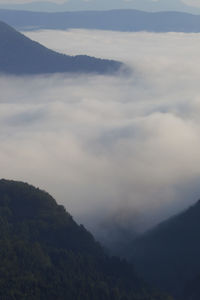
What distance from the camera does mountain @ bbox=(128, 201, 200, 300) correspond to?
161 ft

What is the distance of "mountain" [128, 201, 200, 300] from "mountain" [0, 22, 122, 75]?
124 m

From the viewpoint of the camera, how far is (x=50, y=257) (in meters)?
46.4

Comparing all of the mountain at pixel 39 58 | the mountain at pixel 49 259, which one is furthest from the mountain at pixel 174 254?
the mountain at pixel 39 58

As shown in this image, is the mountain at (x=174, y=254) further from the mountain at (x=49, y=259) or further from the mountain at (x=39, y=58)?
the mountain at (x=39, y=58)

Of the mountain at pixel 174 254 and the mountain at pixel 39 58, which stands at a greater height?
the mountain at pixel 39 58

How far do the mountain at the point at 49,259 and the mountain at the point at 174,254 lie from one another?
4.31 meters

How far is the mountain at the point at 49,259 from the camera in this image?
39.6m

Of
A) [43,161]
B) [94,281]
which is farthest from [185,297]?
[43,161]

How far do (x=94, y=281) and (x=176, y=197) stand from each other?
31.7 meters

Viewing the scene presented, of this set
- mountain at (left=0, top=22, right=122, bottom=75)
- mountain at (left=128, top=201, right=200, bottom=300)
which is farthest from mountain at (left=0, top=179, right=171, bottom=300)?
mountain at (left=0, top=22, right=122, bottom=75)

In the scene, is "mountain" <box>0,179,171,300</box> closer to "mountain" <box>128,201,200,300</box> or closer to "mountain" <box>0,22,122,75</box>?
"mountain" <box>128,201,200,300</box>

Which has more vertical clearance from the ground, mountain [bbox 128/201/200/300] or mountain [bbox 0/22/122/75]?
mountain [bbox 0/22/122/75]

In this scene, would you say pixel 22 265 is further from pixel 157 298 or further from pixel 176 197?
pixel 176 197

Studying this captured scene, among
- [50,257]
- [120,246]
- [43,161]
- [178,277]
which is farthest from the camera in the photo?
[43,161]
